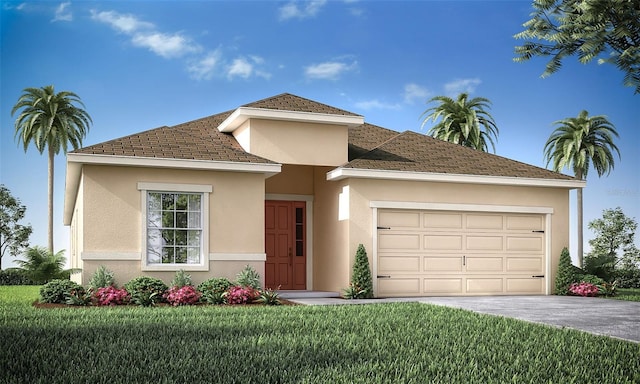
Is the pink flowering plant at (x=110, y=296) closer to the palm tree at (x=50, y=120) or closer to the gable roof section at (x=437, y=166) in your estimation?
the gable roof section at (x=437, y=166)

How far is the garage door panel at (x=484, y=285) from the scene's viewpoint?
19.7 metres

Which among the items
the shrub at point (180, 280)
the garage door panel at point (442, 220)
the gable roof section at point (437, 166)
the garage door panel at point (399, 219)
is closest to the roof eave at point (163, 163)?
the gable roof section at point (437, 166)

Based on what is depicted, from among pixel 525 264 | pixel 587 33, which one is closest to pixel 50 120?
pixel 525 264

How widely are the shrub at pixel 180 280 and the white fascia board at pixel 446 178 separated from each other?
15.6ft

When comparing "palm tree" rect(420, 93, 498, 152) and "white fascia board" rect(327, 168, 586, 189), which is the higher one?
"palm tree" rect(420, 93, 498, 152)

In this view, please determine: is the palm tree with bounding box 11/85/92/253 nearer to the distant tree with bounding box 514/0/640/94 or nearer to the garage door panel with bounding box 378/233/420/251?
the garage door panel with bounding box 378/233/420/251

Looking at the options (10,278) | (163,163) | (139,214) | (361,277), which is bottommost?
(10,278)

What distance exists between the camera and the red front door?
20.6 m

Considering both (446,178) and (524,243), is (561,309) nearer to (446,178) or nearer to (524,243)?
(524,243)

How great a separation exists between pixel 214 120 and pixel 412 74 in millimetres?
14561

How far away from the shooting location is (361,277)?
59.0 ft

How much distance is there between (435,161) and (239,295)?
719cm

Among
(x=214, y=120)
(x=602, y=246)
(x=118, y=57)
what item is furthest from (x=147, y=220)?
(x=602, y=246)

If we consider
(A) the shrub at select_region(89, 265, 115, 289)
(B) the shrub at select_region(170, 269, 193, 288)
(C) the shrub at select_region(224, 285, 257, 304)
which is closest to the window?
(B) the shrub at select_region(170, 269, 193, 288)
